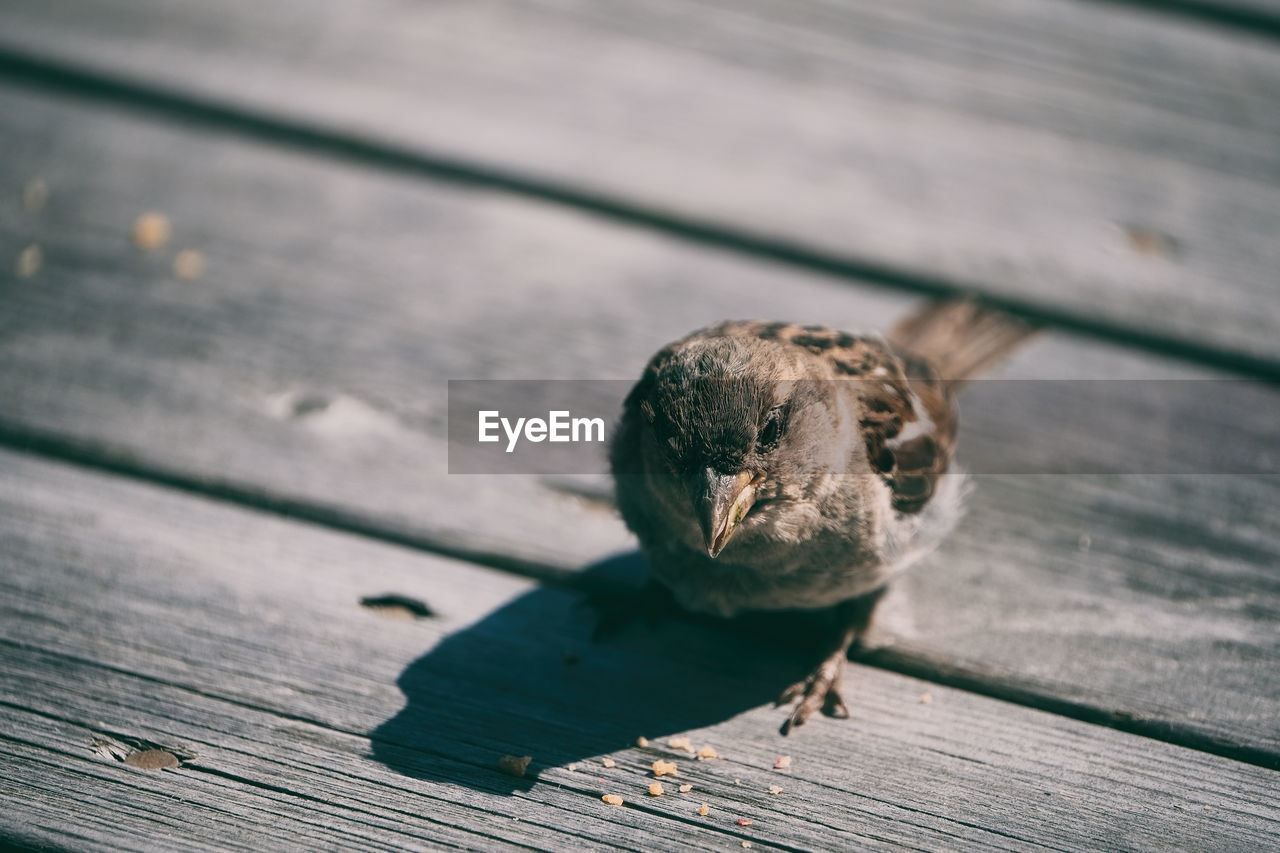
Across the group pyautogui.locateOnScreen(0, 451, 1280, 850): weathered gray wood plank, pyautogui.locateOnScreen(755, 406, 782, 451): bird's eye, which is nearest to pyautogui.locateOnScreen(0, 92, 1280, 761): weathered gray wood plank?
pyautogui.locateOnScreen(0, 451, 1280, 850): weathered gray wood plank

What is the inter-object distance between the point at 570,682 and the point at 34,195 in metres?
1.83

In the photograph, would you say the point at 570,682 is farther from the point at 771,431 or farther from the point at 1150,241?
the point at 1150,241

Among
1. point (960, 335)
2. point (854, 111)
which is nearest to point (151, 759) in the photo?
point (960, 335)

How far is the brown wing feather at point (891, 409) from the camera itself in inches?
66.3

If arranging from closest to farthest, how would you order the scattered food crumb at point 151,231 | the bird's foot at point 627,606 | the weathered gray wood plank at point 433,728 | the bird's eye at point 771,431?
the weathered gray wood plank at point 433,728, the bird's eye at point 771,431, the bird's foot at point 627,606, the scattered food crumb at point 151,231

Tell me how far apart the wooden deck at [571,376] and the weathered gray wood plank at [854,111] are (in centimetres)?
1

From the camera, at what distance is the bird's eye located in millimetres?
1479

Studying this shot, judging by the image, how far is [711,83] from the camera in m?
2.61

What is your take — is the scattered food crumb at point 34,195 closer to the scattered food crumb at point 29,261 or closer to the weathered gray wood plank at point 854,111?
the scattered food crumb at point 29,261

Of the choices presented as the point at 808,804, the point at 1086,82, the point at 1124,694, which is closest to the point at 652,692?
the point at 808,804

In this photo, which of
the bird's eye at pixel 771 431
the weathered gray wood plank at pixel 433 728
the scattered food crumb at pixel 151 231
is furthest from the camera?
the scattered food crumb at pixel 151 231

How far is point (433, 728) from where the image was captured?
58.2 inches

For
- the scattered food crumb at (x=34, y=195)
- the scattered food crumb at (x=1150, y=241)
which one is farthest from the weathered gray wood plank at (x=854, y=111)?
A: the scattered food crumb at (x=34, y=195)

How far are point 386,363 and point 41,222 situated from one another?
0.96 metres
